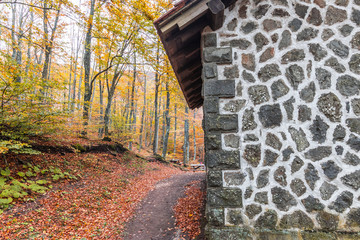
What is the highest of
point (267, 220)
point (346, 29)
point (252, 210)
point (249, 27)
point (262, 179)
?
point (249, 27)

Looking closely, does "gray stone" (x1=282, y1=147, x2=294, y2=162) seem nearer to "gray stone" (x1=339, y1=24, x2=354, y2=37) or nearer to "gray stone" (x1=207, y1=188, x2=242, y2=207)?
"gray stone" (x1=207, y1=188, x2=242, y2=207)

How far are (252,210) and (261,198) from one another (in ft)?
0.81

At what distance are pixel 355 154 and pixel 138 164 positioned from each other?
12.5 m

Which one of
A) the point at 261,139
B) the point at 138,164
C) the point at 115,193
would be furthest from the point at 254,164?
the point at 138,164

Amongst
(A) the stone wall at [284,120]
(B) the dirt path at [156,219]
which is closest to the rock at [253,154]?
(A) the stone wall at [284,120]

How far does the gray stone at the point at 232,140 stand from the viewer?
325 centimetres

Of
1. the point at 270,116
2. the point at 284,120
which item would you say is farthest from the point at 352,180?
the point at 270,116

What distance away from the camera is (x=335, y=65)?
3240 mm

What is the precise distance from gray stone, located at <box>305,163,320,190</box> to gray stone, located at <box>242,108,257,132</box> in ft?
A: 3.58

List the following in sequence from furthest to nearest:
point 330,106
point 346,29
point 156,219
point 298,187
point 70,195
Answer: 1. point 70,195
2. point 156,219
3. point 346,29
4. point 330,106
5. point 298,187

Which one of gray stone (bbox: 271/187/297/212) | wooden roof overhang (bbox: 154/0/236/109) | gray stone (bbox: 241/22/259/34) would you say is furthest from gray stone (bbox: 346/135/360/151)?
wooden roof overhang (bbox: 154/0/236/109)

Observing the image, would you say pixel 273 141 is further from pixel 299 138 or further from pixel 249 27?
pixel 249 27

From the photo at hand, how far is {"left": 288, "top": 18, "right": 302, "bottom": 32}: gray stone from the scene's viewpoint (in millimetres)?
3348

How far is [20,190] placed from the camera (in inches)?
223
